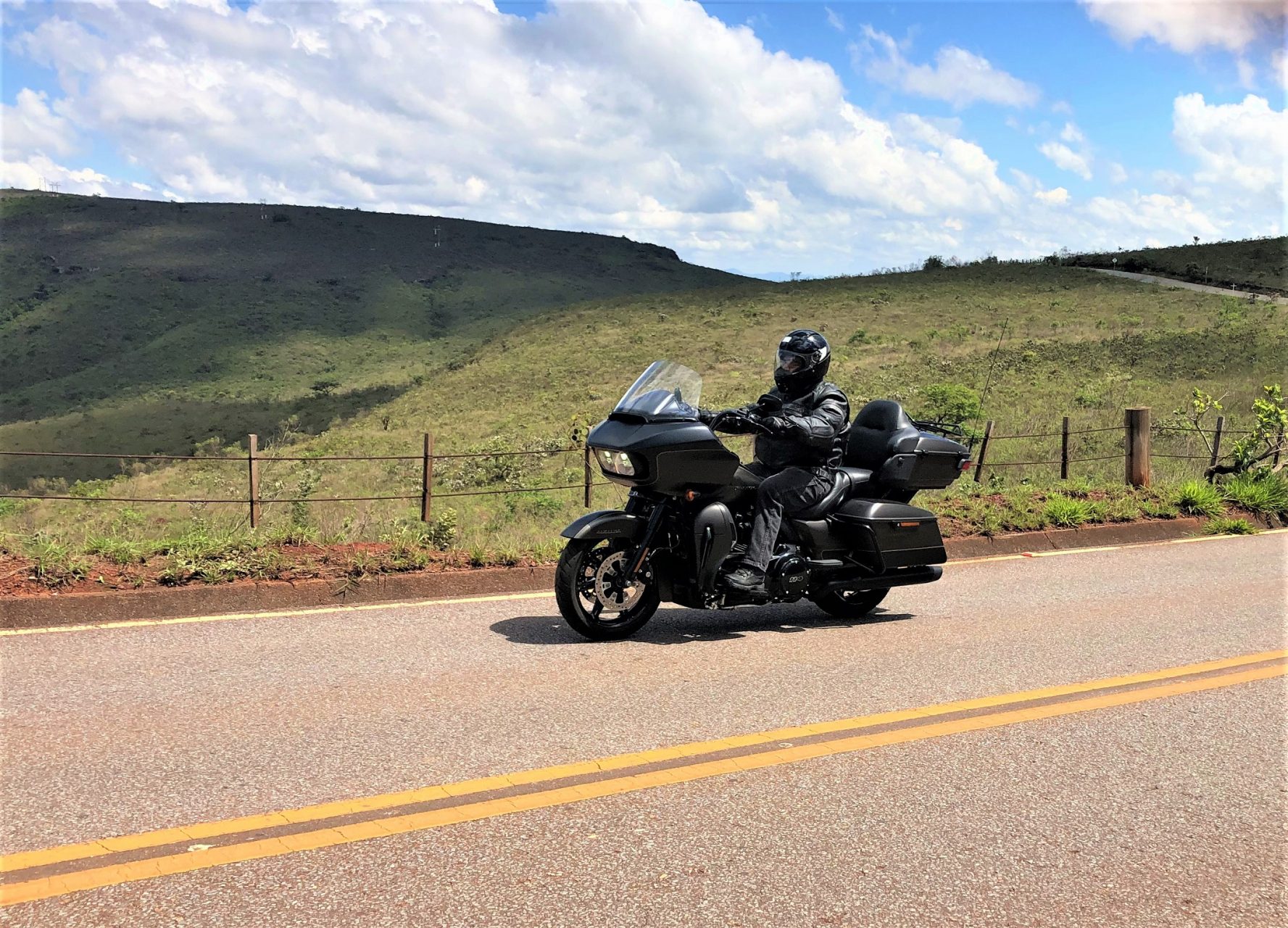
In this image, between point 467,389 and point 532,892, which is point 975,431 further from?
point 467,389

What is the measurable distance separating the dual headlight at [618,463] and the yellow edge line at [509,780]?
2137 mm

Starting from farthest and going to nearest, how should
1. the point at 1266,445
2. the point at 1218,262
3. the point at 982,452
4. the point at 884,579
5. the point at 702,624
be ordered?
the point at 1218,262, the point at 982,452, the point at 1266,445, the point at 884,579, the point at 702,624

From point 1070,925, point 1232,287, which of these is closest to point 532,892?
point 1070,925

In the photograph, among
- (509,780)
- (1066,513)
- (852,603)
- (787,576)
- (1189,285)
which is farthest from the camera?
(1189,285)

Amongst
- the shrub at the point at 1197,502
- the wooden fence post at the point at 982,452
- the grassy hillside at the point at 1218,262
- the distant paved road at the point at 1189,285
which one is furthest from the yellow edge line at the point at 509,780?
the grassy hillside at the point at 1218,262

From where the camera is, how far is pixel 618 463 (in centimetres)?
691

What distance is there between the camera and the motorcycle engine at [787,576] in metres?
7.35

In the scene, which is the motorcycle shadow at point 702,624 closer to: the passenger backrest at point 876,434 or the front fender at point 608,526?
the front fender at point 608,526

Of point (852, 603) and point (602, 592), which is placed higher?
point (602, 592)

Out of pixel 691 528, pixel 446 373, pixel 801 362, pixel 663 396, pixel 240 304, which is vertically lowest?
pixel 691 528

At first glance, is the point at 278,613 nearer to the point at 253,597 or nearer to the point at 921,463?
the point at 253,597

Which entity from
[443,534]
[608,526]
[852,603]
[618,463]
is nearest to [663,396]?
[618,463]

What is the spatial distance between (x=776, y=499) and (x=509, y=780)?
3.44 m

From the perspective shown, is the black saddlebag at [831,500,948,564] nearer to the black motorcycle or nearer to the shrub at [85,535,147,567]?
the black motorcycle
